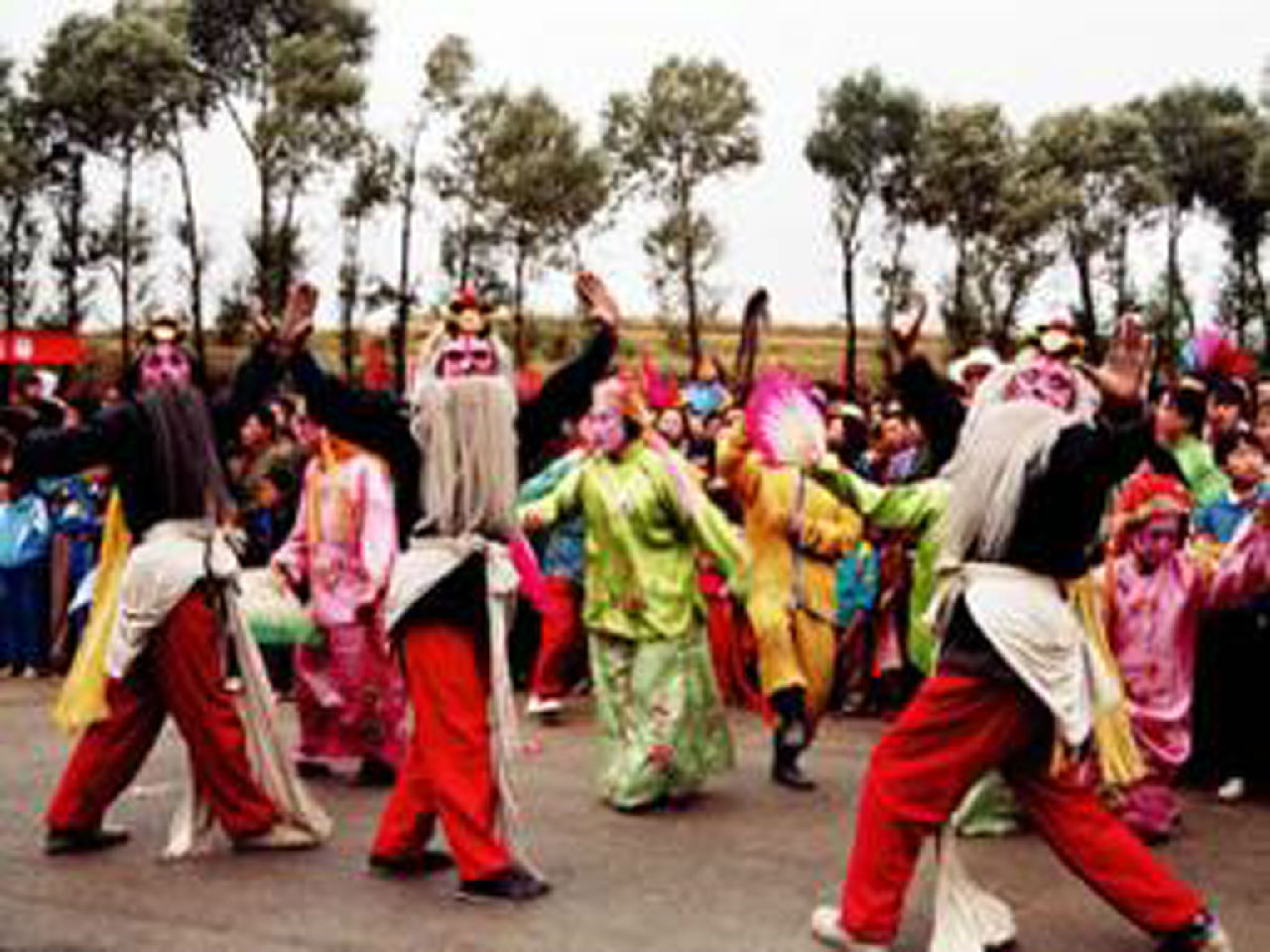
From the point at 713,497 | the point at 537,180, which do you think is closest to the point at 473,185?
the point at 537,180

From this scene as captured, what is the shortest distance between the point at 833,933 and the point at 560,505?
273cm

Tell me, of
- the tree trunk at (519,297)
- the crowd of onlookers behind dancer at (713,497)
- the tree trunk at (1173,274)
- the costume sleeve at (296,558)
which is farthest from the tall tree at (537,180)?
the costume sleeve at (296,558)

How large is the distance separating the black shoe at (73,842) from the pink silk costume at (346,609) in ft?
4.92

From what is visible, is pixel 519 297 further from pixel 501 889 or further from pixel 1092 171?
pixel 501 889

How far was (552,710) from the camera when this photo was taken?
8977 mm

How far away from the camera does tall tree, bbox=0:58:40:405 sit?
29.5m

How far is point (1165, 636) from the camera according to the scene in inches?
248

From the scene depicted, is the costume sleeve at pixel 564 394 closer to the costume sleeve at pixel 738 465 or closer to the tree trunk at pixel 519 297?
the costume sleeve at pixel 738 465

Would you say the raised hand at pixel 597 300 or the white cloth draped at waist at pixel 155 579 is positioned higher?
the raised hand at pixel 597 300

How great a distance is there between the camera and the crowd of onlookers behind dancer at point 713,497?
7434 millimetres

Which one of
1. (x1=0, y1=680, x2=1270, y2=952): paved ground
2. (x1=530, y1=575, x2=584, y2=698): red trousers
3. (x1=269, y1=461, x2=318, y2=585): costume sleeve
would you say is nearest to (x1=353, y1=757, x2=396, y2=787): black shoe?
(x1=0, y1=680, x2=1270, y2=952): paved ground

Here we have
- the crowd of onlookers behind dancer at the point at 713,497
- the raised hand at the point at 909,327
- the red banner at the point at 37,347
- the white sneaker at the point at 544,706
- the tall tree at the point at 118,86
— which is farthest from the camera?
the tall tree at the point at 118,86

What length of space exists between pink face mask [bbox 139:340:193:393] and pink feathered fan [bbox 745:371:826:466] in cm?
239

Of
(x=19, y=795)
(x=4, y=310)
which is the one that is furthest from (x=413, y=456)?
(x=4, y=310)
